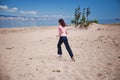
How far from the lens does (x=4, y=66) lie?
5824 mm

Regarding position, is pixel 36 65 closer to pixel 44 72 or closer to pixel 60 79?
pixel 44 72

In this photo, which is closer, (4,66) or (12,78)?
(12,78)

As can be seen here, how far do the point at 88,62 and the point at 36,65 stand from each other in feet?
7.89

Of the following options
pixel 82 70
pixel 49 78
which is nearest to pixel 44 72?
pixel 49 78

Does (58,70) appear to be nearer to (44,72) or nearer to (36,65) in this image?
(44,72)

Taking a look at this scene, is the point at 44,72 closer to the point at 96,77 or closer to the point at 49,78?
the point at 49,78

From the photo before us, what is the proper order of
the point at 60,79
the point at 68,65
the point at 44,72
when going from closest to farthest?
1. the point at 60,79
2. the point at 44,72
3. the point at 68,65

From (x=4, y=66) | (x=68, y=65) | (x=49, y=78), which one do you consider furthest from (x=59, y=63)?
(x=4, y=66)

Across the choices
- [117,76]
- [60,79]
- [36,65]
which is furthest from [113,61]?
[36,65]

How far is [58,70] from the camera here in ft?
17.1

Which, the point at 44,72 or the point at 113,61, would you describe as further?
the point at 113,61

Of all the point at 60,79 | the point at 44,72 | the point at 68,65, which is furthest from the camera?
the point at 68,65

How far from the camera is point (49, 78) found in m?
4.61

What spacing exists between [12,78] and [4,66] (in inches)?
55.6
